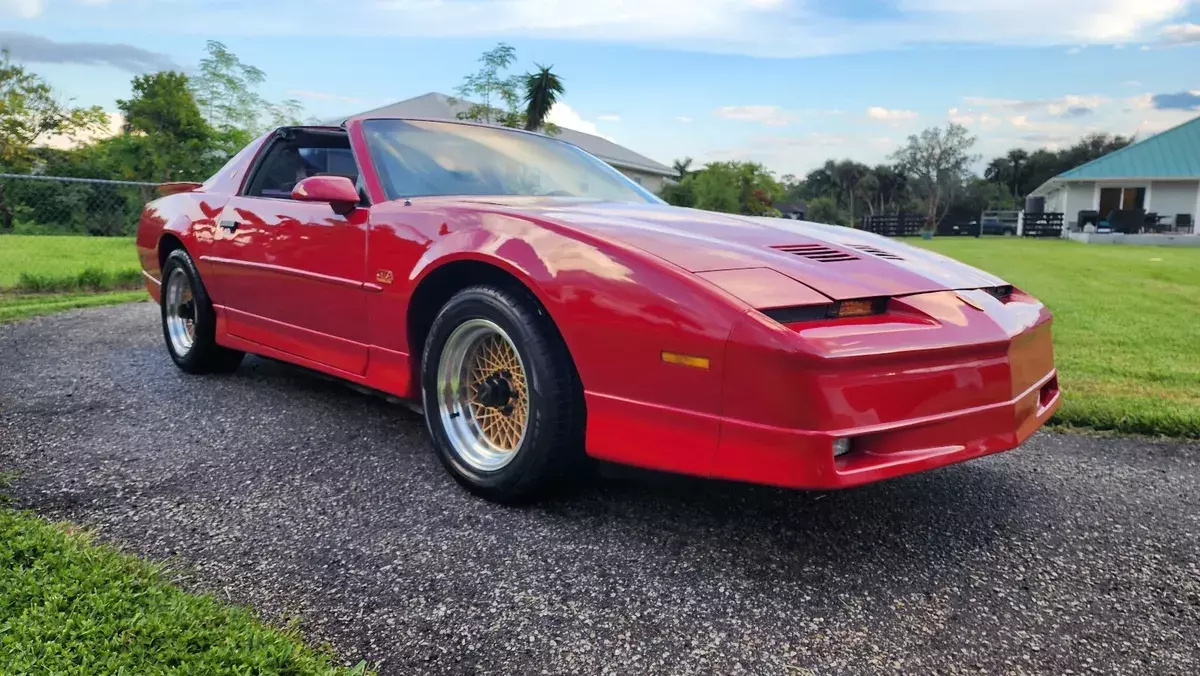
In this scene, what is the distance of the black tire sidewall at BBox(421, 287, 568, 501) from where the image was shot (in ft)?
7.89

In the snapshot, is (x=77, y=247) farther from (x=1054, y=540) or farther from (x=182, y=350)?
(x=1054, y=540)

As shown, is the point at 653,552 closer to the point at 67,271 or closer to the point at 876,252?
the point at 876,252

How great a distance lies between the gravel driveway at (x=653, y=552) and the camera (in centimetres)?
184

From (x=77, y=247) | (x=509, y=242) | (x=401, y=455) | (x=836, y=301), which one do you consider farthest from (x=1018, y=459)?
(x=77, y=247)

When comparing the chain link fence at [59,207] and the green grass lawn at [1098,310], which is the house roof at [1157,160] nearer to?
the green grass lawn at [1098,310]

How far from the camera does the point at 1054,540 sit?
2463 mm

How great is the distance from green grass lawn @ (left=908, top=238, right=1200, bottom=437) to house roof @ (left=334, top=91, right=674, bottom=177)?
1740cm

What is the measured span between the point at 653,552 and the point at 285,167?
2.91m

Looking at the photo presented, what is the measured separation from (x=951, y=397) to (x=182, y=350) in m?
4.06

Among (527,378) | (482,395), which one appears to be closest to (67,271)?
(482,395)

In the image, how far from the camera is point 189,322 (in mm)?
4535

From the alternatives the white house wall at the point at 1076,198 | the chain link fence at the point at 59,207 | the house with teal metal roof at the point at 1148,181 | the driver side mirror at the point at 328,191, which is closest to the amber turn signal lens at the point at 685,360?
the driver side mirror at the point at 328,191

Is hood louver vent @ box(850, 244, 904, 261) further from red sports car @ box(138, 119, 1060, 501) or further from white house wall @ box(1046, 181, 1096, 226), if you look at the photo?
white house wall @ box(1046, 181, 1096, 226)

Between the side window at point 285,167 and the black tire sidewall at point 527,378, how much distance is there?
5.44ft
